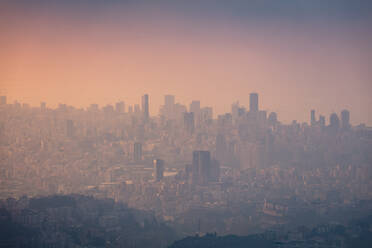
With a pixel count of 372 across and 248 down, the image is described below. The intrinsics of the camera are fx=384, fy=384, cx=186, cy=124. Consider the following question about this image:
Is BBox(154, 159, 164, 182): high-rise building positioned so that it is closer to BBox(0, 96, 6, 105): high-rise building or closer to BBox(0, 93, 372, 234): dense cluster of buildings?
BBox(0, 93, 372, 234): dense cluster of buildings

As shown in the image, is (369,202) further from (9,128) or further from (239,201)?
(9,128)

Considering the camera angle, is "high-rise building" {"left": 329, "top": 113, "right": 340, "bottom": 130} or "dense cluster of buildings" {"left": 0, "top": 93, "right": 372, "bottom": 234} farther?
"high-rise building" {"left": 329, "top": 113, "right": 340, "bottom": 130}

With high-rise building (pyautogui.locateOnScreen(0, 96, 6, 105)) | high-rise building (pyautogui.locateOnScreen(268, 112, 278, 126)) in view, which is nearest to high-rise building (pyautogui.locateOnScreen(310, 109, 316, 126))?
high-rise building (pyautogui.locateOnScreen(268, 112, 278, 126))

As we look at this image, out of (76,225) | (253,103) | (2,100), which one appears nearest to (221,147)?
(253,103)

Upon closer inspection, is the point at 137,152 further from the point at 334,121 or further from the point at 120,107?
the point at 334,121

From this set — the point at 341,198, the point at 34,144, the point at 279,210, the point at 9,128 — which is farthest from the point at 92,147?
the point at 341,198

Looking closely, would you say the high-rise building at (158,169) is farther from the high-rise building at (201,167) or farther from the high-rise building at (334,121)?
the high-rise building at (334,121)

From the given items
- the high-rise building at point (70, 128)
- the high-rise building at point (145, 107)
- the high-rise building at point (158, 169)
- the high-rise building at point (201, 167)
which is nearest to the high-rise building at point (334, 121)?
the high-rise building at point (201, 167)
